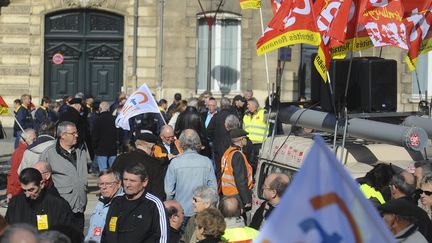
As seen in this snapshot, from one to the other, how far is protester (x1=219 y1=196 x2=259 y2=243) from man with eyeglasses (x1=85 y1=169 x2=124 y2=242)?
94cm

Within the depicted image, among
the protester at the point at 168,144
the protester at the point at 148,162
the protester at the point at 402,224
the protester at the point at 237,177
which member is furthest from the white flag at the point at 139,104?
the protester at the point at 402,224

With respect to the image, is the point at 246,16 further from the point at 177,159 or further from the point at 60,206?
the point at 60,206

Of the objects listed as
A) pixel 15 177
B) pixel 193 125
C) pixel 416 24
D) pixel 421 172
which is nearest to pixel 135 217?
pixel 421 172

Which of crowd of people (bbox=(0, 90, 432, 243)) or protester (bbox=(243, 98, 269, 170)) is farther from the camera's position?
protester (bbox=(243, 98, 269, 170))

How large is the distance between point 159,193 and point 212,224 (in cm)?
379

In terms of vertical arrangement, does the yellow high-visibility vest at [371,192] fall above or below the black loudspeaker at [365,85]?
below

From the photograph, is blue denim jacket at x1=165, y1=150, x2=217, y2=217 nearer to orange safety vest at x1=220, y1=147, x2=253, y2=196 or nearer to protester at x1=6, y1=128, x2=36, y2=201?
orange safety vest at x1=220, y1=147, x2=253, y2=196

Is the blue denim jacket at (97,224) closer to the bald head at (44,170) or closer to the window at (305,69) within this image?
the bald head at (44,170)

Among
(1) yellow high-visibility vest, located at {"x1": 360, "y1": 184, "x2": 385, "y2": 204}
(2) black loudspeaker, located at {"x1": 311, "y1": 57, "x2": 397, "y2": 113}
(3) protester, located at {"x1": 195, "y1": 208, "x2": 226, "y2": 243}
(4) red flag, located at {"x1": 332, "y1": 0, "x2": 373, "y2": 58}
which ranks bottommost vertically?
(3) protester, located at {"x1": 195, "y1": 208, "x2": 226, "y2": 243}

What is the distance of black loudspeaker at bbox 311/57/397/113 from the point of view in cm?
1060

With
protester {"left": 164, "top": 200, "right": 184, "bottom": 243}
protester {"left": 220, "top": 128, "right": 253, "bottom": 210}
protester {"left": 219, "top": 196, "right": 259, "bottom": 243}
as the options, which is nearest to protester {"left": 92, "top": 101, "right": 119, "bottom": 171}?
protester {"left": 220, "top": 128, "right": 253, "bottom": 210}

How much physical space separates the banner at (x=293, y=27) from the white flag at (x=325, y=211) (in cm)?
644

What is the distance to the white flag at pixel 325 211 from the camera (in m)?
3.96

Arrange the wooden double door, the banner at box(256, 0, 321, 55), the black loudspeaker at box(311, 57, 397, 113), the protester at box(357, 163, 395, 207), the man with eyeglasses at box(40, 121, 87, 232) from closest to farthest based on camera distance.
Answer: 1. the protester at box(357, 163, 395, 207)
2. the man with eyeglasses at box(40, 121, 87, 232)
3. the banner at box(256, 0, 321, 55)
4. the black loudspeaker at box(311, 57, 397, 113)
5. the wooden double door
